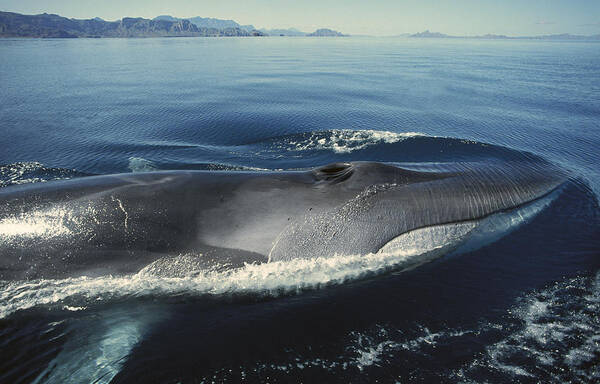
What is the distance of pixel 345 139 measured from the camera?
619 inches

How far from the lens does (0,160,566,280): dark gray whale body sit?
17.1ft

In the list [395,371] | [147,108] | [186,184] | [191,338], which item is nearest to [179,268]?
[191,338]

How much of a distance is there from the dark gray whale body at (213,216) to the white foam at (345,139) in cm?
837

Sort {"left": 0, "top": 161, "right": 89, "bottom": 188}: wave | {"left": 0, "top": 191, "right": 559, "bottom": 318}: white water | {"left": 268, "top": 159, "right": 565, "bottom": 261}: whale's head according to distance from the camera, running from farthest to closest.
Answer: {"left": 0, "top": 161, "right": 89, "bottom": 188}: wave → {"left": 268, "top": 159, "right": 565, "bottom": 261}: whale's head → {"left": 0, "top": 191, "right": 559, "bottom": 318}: white water

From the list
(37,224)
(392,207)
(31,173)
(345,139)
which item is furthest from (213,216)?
(345,139)

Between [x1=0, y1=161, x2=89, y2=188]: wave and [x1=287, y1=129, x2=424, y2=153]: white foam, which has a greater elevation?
[x1=287, y1=129, x2=424, y2=153]: white foam

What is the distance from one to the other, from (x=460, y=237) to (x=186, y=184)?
4.98 meters

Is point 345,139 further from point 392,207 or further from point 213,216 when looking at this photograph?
point 213,216

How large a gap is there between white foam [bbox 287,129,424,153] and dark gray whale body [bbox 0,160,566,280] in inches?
330

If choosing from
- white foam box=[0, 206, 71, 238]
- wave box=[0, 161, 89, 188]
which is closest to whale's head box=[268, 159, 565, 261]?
white foam box=[0, 206, 71, 238]

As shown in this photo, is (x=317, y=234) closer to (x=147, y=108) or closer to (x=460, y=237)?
(x=460, y=237)

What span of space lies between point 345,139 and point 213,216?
436 inches

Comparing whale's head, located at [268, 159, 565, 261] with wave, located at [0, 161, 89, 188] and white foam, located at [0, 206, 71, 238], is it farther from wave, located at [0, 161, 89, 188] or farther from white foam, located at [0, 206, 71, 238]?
wave, located at [0, 161, 89, 188]

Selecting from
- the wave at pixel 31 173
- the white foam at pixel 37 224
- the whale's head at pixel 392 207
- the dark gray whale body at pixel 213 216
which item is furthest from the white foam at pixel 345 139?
the white foam at pixel 37 224
